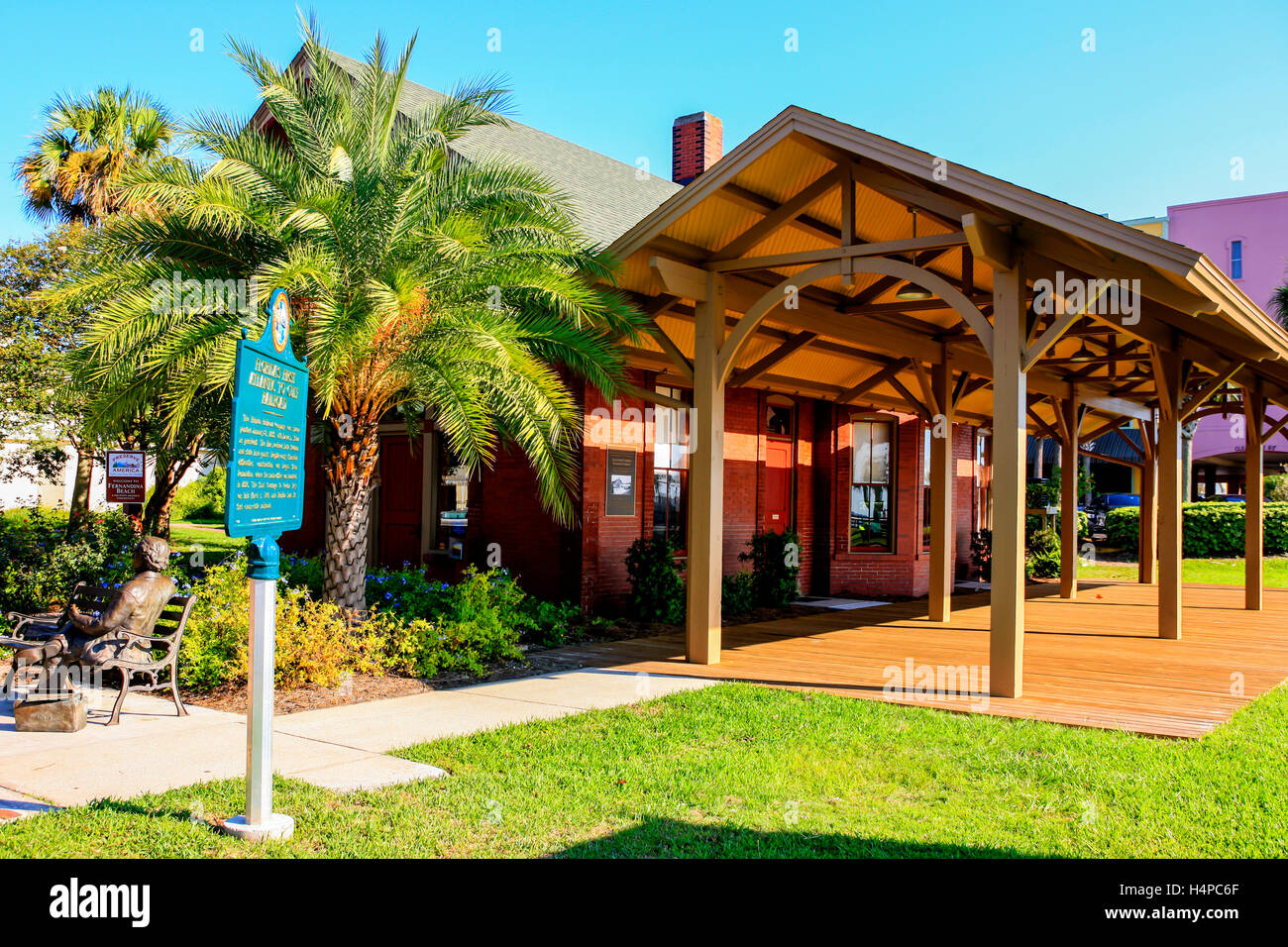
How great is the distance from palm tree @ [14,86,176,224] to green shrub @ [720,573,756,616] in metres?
13.4

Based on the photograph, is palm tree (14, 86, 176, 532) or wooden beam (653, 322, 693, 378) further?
palm tree (14, 86, 176, 532)

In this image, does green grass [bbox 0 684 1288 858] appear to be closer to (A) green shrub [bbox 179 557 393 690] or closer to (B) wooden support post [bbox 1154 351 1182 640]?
(A) green shrub [bbox 179 557 393 690]

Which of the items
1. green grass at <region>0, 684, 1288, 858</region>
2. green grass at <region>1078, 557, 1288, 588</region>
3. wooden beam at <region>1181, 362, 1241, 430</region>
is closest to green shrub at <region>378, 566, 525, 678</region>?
green grass at <region>0, 684, 1288, 858</region>

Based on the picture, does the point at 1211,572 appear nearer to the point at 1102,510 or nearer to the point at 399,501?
the point at 1102,510

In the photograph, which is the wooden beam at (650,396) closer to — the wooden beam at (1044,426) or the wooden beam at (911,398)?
the wooden beam at (911,398)

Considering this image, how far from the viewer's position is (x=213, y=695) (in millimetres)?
8062

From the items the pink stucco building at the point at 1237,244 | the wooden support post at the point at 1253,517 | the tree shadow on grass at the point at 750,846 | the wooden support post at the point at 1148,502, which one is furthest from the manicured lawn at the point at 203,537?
the pink stucco building at the point at 1237,244

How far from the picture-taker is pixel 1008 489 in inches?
326

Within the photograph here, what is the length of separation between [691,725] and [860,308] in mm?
6467

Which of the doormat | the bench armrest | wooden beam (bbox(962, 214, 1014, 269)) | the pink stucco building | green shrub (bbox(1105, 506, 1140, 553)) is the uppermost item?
the pink stucco building

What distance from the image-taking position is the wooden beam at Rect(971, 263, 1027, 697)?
8281 mm

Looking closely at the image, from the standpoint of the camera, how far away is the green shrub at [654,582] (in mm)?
12820

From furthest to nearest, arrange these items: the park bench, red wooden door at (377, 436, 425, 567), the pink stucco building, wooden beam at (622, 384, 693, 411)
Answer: the pink stucco building < red wooden door at (377, 436, 425, 567) < wooden beam at (622, 384, 693, 411) < the park bench

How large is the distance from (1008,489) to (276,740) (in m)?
5.96
